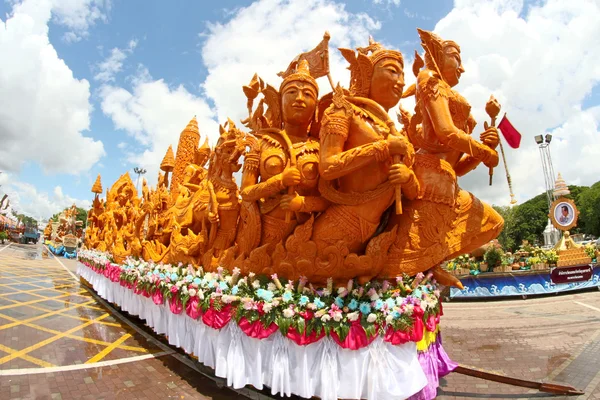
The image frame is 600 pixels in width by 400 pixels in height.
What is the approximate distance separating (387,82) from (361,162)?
1.06 m

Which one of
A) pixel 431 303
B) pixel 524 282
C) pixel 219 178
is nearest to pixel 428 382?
pixel 431 303

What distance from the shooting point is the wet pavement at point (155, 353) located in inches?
139

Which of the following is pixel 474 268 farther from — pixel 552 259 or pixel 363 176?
pixel 363 176

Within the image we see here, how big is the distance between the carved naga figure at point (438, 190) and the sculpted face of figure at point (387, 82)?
8.1 inches

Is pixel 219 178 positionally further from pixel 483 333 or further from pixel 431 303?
pixel 483 333

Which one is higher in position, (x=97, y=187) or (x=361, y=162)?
(x=97, y=187)

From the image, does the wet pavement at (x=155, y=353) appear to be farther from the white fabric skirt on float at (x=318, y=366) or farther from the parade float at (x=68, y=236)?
the parade float at (x=68, y=236)

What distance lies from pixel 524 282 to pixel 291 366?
→ 32.2ft

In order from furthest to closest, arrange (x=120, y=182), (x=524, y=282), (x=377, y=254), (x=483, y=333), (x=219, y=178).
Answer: (x=120, y=182) → (x=524, y=282) → (x=483, y=333) → (x=219, y=178) → (x=377, y=254)

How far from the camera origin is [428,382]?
307 cm

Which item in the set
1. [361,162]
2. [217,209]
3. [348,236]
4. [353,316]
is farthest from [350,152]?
[217,209]

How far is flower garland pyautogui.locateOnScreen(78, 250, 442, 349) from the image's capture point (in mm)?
2814

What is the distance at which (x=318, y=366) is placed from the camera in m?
2.93

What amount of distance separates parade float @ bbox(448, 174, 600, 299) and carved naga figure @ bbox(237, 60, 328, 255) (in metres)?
7.86
